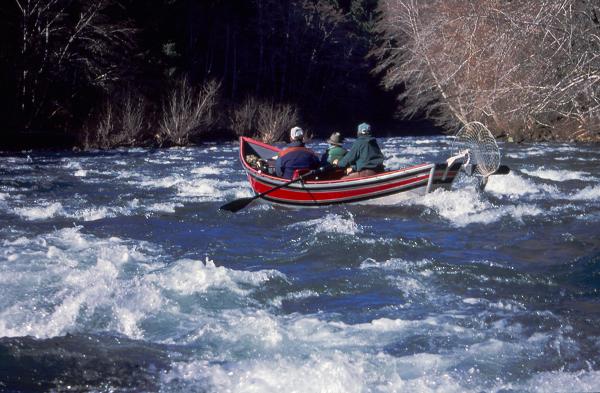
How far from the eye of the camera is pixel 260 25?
43.8 metres

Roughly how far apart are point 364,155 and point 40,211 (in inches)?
210

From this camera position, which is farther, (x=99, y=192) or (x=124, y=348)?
(x=99, y=192)

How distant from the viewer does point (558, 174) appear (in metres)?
15.6

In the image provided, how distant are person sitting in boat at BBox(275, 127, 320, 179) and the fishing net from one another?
2.49 metres

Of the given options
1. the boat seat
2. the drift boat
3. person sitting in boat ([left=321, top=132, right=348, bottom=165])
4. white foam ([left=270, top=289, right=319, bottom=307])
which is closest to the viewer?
white foam ([left=270, top=289, right=319, bottom=307])

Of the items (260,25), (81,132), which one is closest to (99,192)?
(81,132)

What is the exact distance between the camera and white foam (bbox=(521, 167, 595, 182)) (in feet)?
49.3

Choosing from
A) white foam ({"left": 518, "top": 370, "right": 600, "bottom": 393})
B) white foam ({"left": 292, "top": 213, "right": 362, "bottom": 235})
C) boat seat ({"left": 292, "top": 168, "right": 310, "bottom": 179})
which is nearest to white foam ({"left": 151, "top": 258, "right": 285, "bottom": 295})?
white foam ({"left": 292, "top": 213, "right": 362, "bottom": 235})

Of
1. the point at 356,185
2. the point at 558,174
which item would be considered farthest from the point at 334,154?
the point at 558,174

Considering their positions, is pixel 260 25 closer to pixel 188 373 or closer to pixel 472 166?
pixel 472 166

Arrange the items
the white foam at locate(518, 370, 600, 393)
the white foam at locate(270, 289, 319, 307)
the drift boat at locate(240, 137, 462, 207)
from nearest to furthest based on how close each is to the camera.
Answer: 1. the white foam at locate(518, 370, 600, 393)
2. the white foam at locate(270, 289, 319, 307)
3. the drift boat at locate(240, 137, 462, 207)

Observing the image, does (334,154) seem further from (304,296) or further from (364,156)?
(304,296)

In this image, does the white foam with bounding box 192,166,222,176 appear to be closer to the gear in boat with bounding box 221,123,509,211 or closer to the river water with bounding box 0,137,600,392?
the river water with bounding box 0,137,600,392

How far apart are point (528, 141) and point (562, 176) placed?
14972mm
